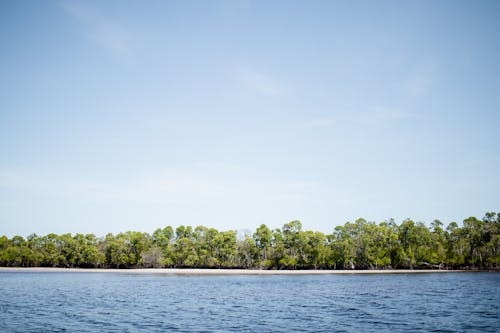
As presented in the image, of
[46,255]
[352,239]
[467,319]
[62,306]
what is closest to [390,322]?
[467,319]

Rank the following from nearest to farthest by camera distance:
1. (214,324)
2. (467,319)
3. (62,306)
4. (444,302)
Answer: (214,324) < (467,319) < (62,306) < (444,302)

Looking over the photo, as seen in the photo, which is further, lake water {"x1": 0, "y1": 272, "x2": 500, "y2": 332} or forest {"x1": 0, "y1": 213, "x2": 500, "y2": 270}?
forest {"x1": 0, "y1": 213, "x2": 500, "y2": 270}

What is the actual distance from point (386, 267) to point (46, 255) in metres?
155

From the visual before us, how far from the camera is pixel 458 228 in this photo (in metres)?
148

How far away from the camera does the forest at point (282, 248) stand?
142 meters

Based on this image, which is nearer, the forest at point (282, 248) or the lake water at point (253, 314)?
the lake water at point (253, 314)

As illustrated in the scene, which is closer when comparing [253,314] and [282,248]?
[253,314]

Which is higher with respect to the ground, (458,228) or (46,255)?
(458,228)

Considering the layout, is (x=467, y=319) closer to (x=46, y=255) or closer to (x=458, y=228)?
(x=458, y=228)

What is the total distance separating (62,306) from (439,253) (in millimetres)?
143951

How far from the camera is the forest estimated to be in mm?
141625

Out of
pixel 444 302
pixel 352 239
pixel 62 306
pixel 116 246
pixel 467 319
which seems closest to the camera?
pixel 467 319

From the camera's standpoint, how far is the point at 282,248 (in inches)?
5969

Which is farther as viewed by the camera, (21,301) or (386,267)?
(386,267)
